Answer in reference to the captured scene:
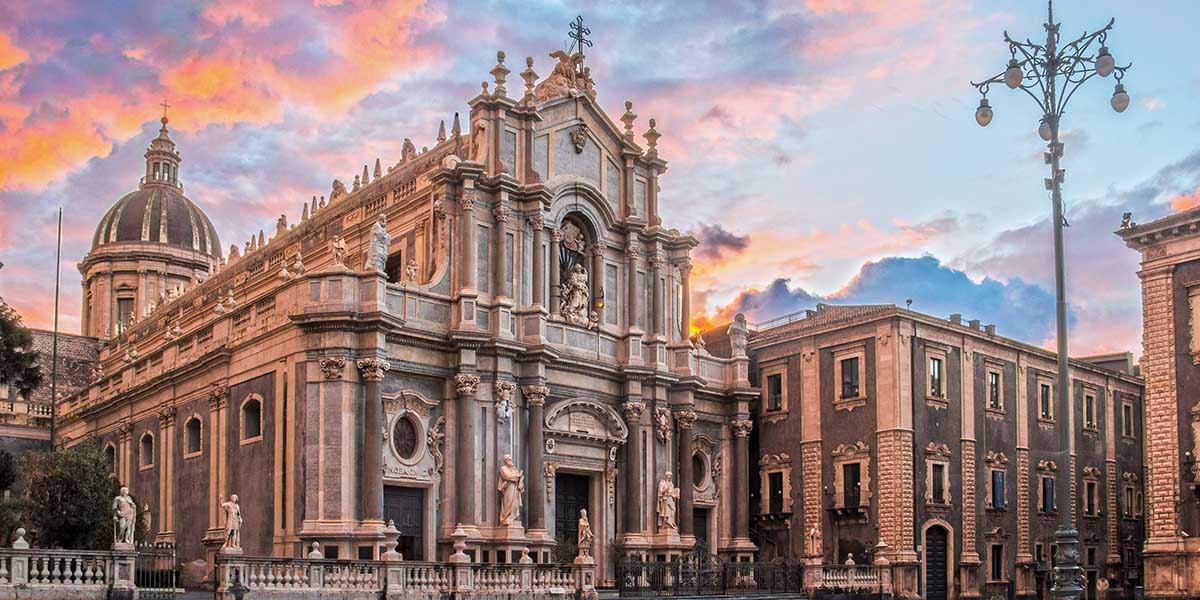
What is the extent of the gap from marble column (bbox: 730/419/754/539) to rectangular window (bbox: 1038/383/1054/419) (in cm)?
→ 1152

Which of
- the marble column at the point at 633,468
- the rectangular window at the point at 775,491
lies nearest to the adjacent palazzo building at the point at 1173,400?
the rectangular window at the point at 775,491

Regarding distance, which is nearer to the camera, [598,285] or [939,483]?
[598,285]

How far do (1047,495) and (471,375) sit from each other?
961 inches

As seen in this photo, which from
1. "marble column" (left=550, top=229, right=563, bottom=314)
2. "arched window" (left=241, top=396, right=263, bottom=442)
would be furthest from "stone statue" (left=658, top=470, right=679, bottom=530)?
"arched window" (left=241, top=396, right=263, bottom=442)

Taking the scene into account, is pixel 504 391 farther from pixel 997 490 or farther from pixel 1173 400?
pixel 1173 400

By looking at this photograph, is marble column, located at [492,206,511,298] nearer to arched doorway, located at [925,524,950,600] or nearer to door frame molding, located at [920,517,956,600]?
door frame molding, located at [920,517,956,600]

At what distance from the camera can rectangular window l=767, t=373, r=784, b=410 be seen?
49188 mm

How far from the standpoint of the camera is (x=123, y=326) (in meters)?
75.9

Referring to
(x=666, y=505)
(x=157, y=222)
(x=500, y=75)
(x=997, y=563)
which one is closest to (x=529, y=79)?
(x=500, y=75)

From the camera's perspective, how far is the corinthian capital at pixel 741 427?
48.2 m

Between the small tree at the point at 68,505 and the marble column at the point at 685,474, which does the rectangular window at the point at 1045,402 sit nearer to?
the marble column at the point at 685,474

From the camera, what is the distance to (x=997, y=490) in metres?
48.3

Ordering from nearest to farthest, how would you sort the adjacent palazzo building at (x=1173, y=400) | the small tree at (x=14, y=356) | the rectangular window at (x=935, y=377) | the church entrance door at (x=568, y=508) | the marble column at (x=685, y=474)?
the small tree at (x=14, y=356) < the church entrance door at (x=568, y=508) < the adjacent palazzo building at (x=1173, y=400) < the marble column at (x=685, y=474) < the rectangular window at (x=935, y=377)

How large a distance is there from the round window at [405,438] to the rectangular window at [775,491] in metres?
16.0
